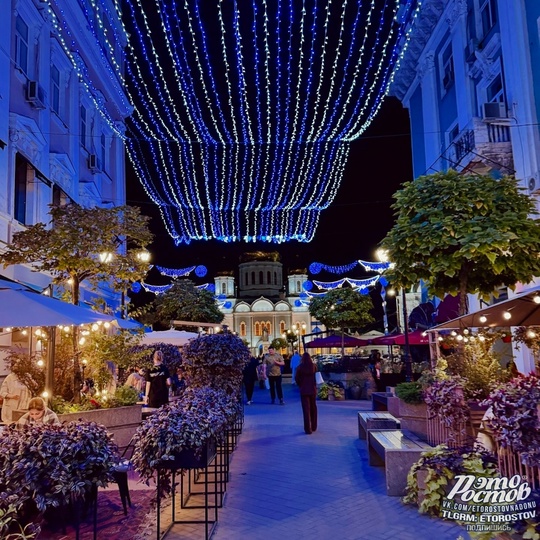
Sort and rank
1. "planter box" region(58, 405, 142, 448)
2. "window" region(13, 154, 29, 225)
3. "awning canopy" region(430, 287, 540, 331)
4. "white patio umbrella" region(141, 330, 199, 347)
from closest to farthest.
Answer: "awning canopy" region(430, 287, 540, 331) → "planter box" region(58, 405, 142, 448) → "window" region(13, 154, 29, 225) → "white patio umbrella" region(141, 330, 199, 347)

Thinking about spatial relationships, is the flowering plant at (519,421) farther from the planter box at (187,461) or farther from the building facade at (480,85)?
the building facade at (480,85)

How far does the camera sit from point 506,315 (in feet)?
29.0

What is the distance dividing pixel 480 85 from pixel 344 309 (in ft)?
55.6

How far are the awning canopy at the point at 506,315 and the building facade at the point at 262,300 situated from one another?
215 ft

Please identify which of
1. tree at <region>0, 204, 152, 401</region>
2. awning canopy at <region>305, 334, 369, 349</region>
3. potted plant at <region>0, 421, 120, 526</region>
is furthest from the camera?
awning canopy at <region>305, 334, 369, 349</region>

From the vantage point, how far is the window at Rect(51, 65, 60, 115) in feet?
61.8

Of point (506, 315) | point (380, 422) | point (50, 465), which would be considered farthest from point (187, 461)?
point (506, 315)

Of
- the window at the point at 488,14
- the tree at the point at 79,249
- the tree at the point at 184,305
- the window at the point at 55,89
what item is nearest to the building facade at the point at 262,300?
the tree at the point at 184,305

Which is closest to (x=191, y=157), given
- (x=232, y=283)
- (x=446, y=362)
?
(x=446, y=362)

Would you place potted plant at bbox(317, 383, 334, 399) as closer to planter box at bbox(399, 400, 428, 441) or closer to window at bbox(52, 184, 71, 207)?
window at bbox(52, 184, 71, 207)

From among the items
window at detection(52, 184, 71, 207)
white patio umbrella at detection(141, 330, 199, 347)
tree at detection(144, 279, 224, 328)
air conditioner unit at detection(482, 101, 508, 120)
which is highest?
air conditioner unit at detection(482, 101, 508, 120)

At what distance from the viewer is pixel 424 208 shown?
352 inches

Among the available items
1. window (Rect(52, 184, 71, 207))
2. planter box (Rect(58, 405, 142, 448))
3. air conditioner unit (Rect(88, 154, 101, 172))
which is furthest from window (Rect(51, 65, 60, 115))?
planter box (Rect(58, 405, 142, 448))

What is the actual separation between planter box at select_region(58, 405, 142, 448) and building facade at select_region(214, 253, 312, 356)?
217 feet
